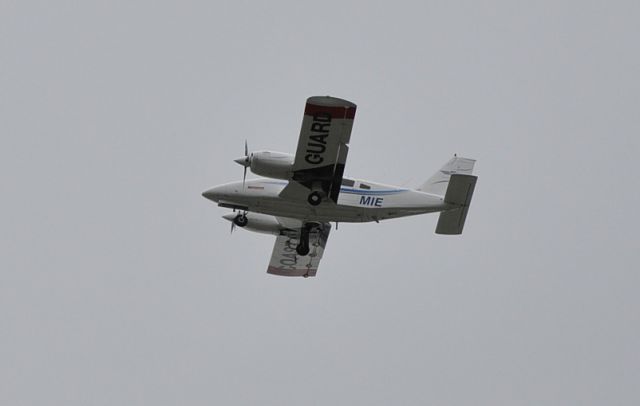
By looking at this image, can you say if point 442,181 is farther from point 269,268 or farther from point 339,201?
point 269,268

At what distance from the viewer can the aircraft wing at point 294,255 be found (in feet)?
131

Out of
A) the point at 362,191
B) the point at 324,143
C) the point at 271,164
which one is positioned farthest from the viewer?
the point at 362,191

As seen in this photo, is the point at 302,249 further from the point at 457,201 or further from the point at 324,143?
the point at 457,201

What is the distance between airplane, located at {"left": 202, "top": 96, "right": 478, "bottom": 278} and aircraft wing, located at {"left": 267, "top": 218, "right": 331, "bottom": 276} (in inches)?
75.7

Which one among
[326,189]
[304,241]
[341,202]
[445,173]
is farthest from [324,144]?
[445,173]

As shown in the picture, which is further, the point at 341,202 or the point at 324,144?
the point at 341,202

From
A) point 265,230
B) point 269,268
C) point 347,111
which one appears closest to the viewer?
point 347,111

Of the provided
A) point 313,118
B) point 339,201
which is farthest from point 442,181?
point 313,118

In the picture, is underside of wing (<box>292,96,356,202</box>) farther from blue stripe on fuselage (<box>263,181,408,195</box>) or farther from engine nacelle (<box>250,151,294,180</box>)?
blue stripe on fuselage (<box>263,181,408,195</box>)

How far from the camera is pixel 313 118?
1268 inches

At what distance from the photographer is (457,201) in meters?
35.0

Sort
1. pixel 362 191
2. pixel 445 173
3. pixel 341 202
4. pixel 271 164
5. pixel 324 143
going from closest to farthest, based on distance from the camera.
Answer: pixel 324 143
pixel 271 164
pixel 341 202
pixel 362 191
pixel 445 173

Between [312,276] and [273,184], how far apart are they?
814 centimetres

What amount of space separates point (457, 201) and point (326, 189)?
179 inches
